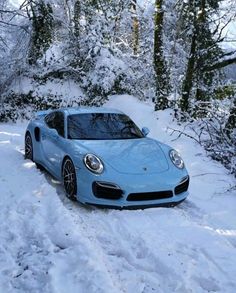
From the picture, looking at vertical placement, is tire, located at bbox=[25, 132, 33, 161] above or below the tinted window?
below

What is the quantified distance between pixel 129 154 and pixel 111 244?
1826 millimetres

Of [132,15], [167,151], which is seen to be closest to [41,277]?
[167,151]

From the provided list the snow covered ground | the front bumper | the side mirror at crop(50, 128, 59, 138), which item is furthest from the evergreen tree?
the front bumper

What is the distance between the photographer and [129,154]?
653cm

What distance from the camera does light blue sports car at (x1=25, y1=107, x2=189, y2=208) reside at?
6.00 metres

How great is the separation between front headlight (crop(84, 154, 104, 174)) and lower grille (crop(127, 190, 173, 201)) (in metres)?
0.56

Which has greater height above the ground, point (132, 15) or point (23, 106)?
point (132, 15)

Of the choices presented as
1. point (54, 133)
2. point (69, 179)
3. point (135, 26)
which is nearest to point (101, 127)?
point (54, 133)

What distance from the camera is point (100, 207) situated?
6211 millimetres

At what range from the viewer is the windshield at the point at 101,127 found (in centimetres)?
716

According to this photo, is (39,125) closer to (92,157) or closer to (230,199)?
(92,157)

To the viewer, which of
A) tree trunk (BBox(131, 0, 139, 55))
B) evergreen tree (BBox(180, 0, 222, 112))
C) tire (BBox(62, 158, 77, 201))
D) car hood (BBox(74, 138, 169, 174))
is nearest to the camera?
car hood (BBox(74, 138, 169, 174))

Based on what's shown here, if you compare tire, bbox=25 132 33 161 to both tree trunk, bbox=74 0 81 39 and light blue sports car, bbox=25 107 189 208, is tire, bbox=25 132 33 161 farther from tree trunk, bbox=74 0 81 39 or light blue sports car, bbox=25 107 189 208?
tree trunk, bbox=74 0 81 39

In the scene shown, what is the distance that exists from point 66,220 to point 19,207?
36.8 inches
